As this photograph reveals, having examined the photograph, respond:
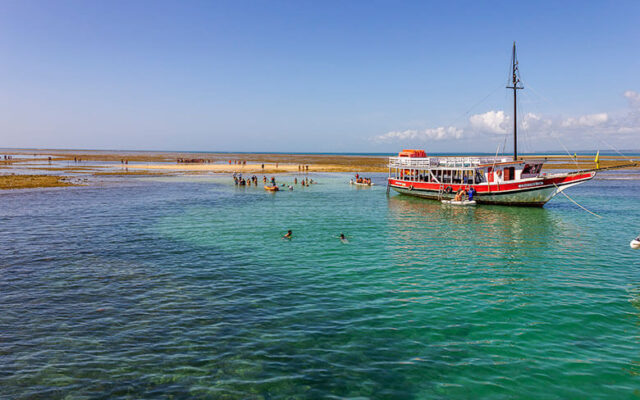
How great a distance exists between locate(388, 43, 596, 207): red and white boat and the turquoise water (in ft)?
34.1

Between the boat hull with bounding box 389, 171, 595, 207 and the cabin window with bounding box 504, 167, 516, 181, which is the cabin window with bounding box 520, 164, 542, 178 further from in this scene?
the boat hull with bounding box 389, 171, 595, 207

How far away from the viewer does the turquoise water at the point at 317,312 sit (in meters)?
9.95

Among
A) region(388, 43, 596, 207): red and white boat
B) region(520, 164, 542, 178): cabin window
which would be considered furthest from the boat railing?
region(520, 164, 542, 178): cabin window

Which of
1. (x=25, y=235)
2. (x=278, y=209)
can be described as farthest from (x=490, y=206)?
(x=25, y=235)

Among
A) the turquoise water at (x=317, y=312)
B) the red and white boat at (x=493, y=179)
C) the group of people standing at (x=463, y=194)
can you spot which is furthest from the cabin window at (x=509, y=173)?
the turquoise water at (x=317, y=312)

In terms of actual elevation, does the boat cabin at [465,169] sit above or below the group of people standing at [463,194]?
above

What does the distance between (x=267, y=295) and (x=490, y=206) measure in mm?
34157

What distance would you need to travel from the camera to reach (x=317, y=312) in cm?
1414

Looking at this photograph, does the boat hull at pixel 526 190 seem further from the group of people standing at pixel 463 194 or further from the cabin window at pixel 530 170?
the cabin window at pixel 530 170

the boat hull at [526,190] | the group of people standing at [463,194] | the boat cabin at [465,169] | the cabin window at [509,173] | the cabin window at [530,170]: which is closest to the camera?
the boat hull at [526,190]

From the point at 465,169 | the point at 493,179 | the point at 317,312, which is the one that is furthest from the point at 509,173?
the point at 317,312

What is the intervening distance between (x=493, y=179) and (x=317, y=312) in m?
34.9

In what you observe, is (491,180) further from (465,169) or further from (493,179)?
(465,169)

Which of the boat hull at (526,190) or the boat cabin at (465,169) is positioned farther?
the boat cabin at (465,169)
